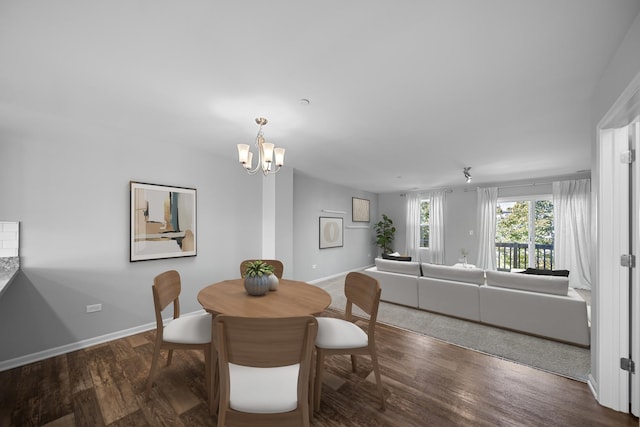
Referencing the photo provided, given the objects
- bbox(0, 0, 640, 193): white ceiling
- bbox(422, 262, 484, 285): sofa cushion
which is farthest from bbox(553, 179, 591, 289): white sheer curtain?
bbox(422, 262, 484, 285): sofa cushion

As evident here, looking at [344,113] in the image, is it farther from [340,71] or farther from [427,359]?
[427,359]

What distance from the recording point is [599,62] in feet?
5.28

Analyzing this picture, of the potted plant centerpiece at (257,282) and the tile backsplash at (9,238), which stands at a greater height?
the tile backsplash at (9,238)

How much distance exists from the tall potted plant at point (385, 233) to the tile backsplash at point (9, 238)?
6884 millimetres

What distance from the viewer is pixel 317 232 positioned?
18.4 feet

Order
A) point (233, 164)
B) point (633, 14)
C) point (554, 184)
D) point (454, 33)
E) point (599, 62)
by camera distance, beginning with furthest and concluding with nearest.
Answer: point (554, 184) < point (233, 164) < point (599, 62) < point (454, 33) < point (633, 14)

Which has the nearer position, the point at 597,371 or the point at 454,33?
the point at 454,33

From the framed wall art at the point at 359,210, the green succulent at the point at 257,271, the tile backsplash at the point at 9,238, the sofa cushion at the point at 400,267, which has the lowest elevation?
the sofa cushion at the point at 400,267

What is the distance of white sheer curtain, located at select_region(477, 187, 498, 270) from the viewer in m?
5.95

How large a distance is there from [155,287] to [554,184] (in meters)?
7.13

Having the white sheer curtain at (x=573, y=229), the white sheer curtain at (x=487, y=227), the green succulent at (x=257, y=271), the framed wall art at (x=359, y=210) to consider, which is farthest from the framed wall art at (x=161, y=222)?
the white sheer curtain at (x=573, y=229)

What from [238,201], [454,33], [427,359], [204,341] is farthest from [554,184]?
[204,341]

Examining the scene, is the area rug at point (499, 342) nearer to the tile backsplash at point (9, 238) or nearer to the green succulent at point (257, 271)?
the green succulent at point (257, 271)

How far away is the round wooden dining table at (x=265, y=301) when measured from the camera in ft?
5.30
